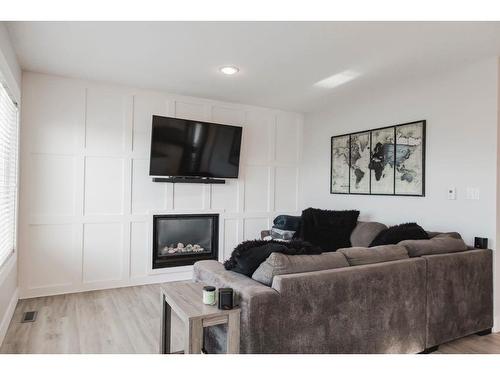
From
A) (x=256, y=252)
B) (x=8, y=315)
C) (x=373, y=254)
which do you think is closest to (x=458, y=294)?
(x=373, y=254)

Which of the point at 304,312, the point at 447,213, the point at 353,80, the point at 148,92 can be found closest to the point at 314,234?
the point at 447,213

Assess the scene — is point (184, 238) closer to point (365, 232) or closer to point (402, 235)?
point (365, 232)

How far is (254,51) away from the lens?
2.85 metres

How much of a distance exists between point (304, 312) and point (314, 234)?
2.22m

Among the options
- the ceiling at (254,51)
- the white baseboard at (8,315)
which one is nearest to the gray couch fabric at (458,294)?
the ceiling at (254,51)

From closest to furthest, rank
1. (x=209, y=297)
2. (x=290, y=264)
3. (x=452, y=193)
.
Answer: (x=209, y=297)
(x=290, y=264)
(x=452, y=193)

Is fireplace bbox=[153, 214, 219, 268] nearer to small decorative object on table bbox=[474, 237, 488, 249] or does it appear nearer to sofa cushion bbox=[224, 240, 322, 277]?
sofa cushion bbox=[224, 240, 322, 277]

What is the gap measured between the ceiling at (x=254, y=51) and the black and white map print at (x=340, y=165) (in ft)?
2.61

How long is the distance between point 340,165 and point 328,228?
91 centimetres

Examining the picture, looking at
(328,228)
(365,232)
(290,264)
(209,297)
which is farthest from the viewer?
(328,228)

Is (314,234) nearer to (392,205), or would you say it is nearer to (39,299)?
(392,205)

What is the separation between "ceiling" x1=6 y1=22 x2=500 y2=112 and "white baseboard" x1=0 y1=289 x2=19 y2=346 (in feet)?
7.03

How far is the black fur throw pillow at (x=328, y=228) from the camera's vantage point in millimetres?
3908

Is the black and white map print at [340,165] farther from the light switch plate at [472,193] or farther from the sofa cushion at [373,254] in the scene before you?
the sofa cushion at [373,254]
